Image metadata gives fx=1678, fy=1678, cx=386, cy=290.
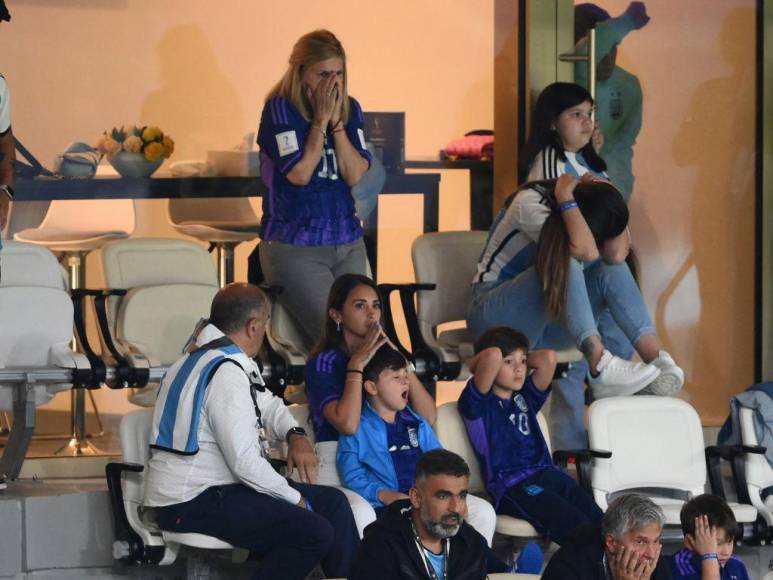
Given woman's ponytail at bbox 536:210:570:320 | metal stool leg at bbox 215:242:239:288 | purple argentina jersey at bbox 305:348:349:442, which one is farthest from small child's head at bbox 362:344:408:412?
metal stool leg at bbox 215:242:239:288

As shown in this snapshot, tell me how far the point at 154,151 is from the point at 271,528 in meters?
2.41

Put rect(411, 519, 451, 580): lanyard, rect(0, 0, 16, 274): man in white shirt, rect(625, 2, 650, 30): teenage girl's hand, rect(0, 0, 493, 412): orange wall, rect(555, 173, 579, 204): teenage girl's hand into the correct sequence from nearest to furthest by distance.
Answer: rect(411, 519, 451, 580): lanyard < rect(0, 0, 16, 274): man in white shirt < rect(555, 173, 579, 204): teenage girl's hand < rect(0, 0, 493, 412): orange wall < rect(625, 2, 650, 30): teenage girl's hand

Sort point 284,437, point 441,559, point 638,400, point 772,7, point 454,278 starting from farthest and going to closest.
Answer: point 772,7 < point 454,278 < point 638,400 < point 284,437 < point 441,559

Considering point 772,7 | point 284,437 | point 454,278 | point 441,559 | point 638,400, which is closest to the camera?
point 441,559

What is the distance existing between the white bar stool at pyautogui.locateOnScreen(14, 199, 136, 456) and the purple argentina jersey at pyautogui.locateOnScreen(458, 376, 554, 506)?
1.79 metres

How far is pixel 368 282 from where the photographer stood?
231 inches

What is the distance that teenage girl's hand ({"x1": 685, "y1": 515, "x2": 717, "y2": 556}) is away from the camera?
197 inches

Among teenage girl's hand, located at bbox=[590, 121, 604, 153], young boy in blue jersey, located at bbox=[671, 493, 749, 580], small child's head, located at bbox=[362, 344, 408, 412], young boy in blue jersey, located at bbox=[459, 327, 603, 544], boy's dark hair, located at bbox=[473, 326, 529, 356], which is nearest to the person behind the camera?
young boy in blue jersey, located at bbox=[671, 493, 749, 580]

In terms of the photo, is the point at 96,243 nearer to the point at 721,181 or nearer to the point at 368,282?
the point at 368,282

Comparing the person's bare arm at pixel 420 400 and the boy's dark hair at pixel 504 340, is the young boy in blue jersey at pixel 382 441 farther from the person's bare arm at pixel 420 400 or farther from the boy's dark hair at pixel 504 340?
the boy's dark hair at pixel 504 340

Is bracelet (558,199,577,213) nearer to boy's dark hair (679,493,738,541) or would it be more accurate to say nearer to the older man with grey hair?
boy's dark hair (679,493,738,541)

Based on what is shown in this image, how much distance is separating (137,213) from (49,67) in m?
0.71

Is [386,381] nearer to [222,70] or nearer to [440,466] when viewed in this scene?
[440,466]

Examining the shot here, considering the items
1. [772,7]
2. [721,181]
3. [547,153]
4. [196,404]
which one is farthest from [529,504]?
[772,7]
